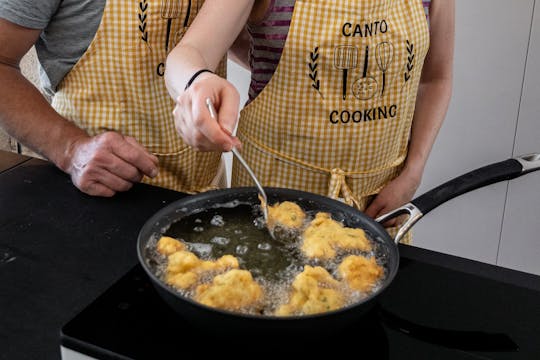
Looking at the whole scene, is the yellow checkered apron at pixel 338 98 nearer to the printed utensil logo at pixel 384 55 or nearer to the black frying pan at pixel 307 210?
the printed utensil logo at pixel 384 55

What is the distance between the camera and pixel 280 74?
1.12 m

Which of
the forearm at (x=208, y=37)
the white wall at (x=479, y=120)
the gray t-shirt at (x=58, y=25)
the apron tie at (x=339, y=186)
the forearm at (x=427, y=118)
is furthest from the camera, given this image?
the white wall at (x=479, y=120)

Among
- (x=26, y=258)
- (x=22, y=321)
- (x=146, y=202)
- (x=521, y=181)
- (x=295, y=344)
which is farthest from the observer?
(x=521, y=181)

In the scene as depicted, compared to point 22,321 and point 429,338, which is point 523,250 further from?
point 22,321

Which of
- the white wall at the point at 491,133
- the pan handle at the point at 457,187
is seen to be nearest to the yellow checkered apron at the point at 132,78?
the pan handle at the point at 457,187

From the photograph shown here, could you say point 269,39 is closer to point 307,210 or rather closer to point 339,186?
point 339,186

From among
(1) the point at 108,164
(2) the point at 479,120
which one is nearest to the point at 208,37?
(1) the point at 108,164

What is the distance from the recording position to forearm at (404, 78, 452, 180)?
1.32 meters

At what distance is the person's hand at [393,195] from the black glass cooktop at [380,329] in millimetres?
471

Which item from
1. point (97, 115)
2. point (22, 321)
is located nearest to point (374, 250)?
point (22, 321)

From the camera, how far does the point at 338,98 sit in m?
1.13

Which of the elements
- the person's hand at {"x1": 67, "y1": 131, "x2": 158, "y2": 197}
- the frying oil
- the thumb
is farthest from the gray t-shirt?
the frying oil

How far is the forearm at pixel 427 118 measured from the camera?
52.0 inches

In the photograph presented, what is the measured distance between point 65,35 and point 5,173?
0.94 feet
